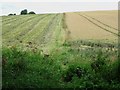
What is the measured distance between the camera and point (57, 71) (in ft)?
48.4

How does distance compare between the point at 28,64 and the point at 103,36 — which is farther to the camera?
the point at 103,36

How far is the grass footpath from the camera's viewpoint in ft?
42.2

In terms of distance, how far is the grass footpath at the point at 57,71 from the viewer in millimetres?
12875

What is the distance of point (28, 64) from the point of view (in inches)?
596

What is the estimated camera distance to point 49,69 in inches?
576

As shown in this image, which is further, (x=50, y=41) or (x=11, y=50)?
(x=50, y=41)

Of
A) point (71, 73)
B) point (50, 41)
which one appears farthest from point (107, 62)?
point (50, 41)

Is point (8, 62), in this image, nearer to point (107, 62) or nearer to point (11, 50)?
point (11, 50)

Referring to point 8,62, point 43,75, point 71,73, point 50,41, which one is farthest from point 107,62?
point 50,41

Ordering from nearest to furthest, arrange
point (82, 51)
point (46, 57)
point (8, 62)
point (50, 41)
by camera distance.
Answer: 1. point (8, 62)
2. point (46, 57)
3. point (82, 51)
4. point (50, 41)

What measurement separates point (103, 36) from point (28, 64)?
12867mm

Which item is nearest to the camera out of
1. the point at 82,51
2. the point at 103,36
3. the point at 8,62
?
the point at 8,62

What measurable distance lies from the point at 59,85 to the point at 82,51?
21.5 feet

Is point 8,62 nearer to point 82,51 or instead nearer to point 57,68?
point 57,68
